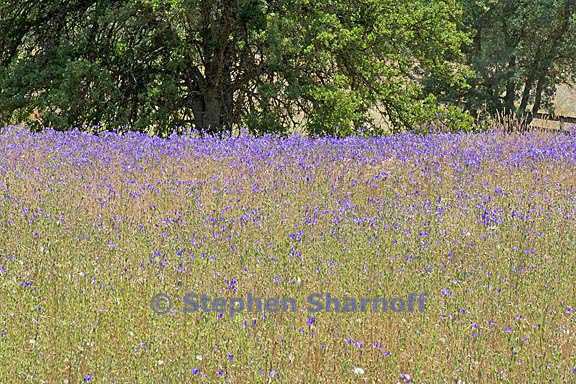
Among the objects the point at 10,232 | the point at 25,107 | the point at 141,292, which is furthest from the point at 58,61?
the point at 141,292

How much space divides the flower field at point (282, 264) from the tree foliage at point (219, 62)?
19.2 feet

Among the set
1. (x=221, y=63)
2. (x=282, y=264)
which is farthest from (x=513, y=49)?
(x=282, y=264)

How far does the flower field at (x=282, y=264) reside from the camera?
3768mm

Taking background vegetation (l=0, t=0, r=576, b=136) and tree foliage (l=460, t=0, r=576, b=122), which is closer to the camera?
background vegetation (l=0, t=0, r=576, b=136)

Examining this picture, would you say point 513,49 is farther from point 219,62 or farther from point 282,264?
point 282,264

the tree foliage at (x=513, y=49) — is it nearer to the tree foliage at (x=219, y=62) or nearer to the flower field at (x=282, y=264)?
the tree foliage at (x=219, y=62)

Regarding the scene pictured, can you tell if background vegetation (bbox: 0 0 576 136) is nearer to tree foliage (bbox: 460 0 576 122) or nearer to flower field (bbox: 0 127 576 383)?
flower field (bbox: 0 127 576 383)

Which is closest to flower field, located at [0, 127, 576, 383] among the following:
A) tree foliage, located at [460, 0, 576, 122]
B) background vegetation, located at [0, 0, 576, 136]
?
background vegetation, located at [0, 0, 576, 136]

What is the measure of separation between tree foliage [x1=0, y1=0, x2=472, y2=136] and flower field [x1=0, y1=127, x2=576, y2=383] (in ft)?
19.2

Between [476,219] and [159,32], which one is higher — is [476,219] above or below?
below

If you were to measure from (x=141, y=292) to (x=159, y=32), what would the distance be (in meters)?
10.5

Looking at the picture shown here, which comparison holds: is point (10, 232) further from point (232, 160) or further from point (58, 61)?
point (58, 61)

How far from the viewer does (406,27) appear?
15188 mm

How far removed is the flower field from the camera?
3.77 meters
